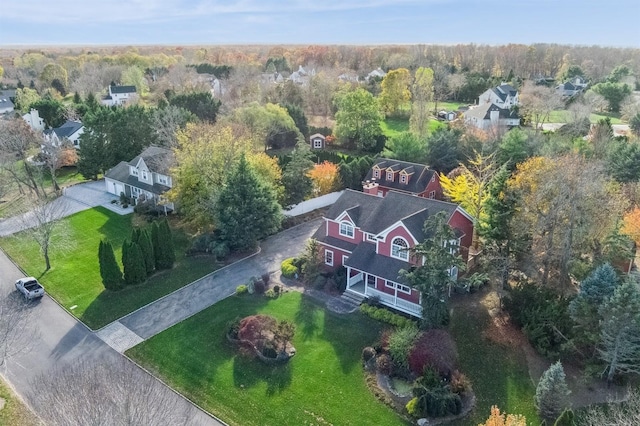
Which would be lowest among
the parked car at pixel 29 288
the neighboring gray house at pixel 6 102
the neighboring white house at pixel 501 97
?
the parked car at pixel 29 288

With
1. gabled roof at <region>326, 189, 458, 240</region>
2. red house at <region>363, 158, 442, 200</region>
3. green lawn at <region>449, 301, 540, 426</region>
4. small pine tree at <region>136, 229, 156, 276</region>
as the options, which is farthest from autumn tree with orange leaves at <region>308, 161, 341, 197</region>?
green lawn at <region>449, 301, 540, 426</region>

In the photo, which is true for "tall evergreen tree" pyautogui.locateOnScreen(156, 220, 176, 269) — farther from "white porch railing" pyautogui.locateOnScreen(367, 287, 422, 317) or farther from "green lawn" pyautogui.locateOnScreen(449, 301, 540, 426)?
"green lawn" pyautogui.locateOnScreen(449, 301, 540, 426)

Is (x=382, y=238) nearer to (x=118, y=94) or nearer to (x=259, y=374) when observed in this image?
(x=259, y=374)

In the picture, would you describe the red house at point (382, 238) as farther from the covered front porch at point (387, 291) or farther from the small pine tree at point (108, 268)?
the small pine tree at point (108, 268)

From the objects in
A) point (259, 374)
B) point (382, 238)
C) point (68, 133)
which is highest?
point (68, 133)

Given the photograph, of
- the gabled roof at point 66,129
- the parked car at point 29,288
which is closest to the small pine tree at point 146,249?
the parked car at point 29,288

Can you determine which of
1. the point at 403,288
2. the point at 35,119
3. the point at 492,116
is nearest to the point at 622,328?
the point at 403,288

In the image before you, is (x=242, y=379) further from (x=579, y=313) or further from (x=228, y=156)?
(x=228, y=156)
